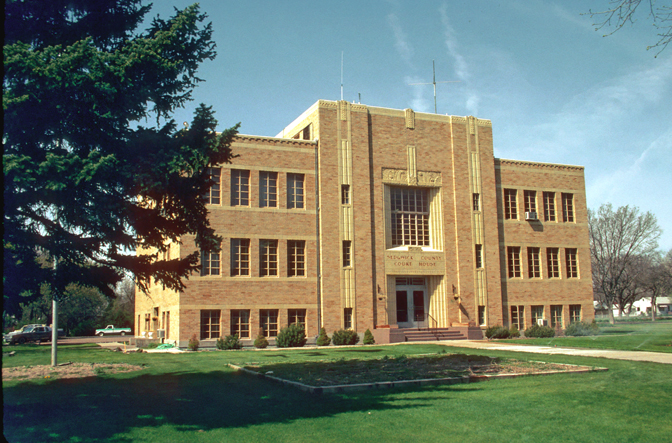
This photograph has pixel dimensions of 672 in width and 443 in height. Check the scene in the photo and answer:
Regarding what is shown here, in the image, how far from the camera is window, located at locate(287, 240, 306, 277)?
32250 mm

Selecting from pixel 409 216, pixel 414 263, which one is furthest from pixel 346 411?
pixel 409 216

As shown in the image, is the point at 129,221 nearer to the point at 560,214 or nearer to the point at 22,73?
the point at 22,73

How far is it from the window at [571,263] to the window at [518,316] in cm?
505

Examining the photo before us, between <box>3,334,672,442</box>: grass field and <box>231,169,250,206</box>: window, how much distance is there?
60.4 ft

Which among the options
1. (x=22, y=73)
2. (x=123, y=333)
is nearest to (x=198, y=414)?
(x=22, y=73)

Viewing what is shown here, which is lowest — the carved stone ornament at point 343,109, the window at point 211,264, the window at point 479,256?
the window at point 211,264

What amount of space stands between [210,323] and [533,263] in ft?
73.3

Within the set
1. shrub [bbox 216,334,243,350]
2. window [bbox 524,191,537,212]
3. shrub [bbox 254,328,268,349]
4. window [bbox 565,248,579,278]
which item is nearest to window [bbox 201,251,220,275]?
shrub [bbox 216,334,243,350]

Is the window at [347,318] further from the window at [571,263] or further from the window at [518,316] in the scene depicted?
the window at [571,263]

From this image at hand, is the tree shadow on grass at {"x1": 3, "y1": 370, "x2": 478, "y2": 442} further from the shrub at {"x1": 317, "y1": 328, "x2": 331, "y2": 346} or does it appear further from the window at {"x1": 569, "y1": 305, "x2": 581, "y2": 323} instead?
the window at {"x1": 569, "y1": 305, "x2": 581, "y2": 323}

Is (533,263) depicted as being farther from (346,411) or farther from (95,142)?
(95,142)

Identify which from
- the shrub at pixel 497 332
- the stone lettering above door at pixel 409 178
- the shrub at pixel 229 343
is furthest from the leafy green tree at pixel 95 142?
the shrub at pixel 497 332

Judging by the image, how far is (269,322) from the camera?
103 feet

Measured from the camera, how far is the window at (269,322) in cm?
3123
